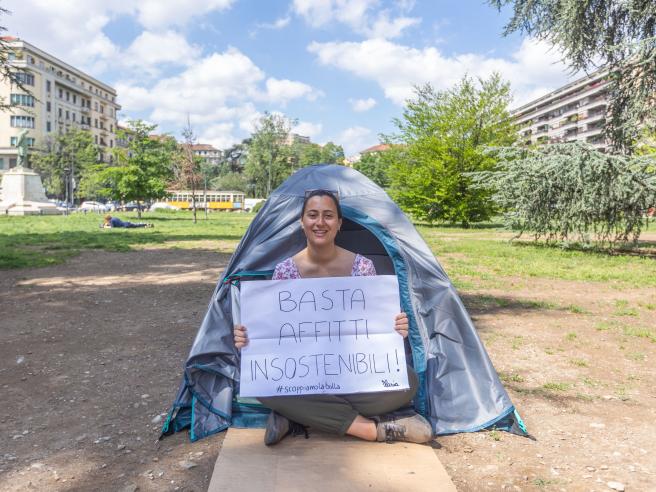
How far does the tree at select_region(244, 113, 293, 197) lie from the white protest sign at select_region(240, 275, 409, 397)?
188 ft

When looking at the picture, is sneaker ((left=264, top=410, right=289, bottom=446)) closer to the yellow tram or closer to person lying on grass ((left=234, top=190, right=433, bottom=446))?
person lying on grass ((left=234, top=190, right=433, bottom=446))

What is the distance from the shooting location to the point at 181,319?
6023mm

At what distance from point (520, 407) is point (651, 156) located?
10661mm

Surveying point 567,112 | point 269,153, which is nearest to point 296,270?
point 269,153

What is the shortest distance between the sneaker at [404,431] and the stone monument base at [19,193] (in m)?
31.8

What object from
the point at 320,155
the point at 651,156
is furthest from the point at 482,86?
the point at 320,155

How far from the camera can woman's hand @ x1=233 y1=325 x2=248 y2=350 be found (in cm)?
293

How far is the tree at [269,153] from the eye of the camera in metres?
58.9

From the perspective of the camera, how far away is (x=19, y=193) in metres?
29.8

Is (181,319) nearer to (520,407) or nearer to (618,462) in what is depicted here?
(520,407)

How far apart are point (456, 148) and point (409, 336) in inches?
853

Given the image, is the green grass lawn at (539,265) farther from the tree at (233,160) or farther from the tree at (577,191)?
the tree at (233,160)

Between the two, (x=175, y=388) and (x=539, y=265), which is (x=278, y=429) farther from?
(x=539, y=265)

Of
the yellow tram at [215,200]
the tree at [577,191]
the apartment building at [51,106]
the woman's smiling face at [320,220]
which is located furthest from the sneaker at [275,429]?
the yellow tram at [215,200]
